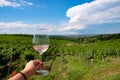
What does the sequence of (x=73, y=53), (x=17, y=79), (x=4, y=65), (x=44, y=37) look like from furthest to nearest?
(x=73, y=53)
(x=4, y=65)
(x=44, y=37)
(x=17, y=79)

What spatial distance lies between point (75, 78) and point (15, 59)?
1906 cm

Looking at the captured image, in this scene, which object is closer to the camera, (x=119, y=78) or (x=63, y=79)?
(x=119, y=78)

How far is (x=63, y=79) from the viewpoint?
15750mm

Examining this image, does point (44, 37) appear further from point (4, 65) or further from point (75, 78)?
point (4, 65)

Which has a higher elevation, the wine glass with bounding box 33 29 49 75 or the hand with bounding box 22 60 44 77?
the wine glass with bounding box 33 29 49 75

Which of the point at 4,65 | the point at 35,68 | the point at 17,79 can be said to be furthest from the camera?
the point at 4,65

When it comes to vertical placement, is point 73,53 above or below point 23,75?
below

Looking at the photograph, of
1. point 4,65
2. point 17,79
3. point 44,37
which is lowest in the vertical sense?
point 4,65

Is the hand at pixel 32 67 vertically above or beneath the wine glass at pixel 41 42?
beneath

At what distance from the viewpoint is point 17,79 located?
1.61 meters

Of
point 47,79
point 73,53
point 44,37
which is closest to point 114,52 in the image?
point 73,53

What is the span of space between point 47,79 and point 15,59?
59.6 feet

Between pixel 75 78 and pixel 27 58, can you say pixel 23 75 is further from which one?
pixel 27 58

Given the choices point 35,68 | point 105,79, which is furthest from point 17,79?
point 105,79
